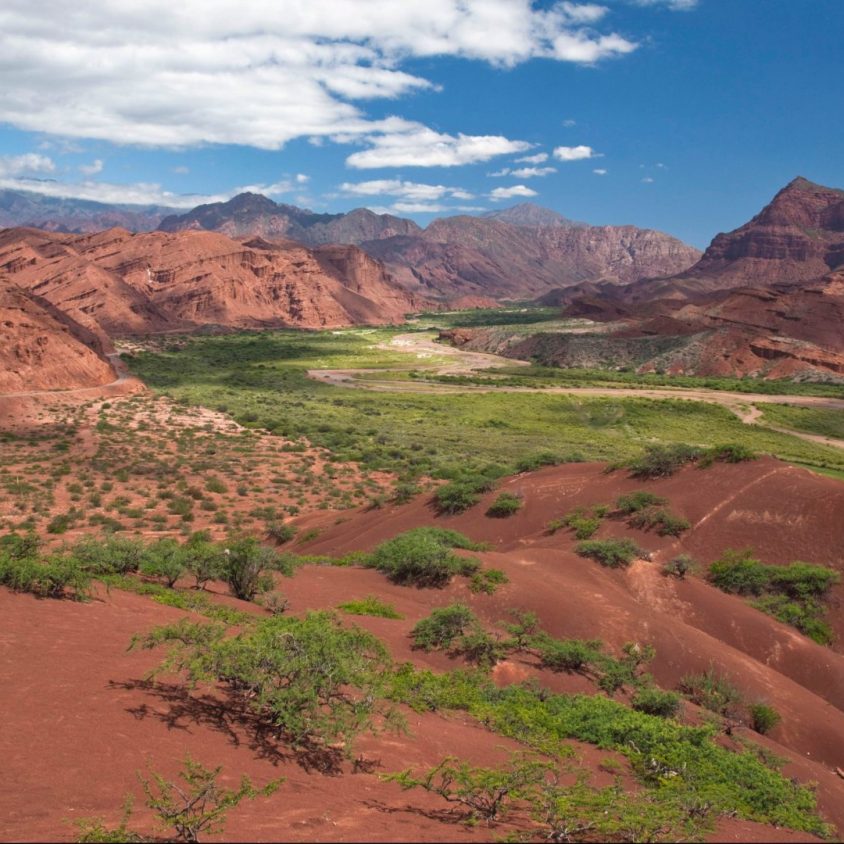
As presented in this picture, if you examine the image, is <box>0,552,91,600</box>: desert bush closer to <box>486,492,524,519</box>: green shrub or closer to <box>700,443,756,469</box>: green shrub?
<box>486,492,524,519</box>: green shrub

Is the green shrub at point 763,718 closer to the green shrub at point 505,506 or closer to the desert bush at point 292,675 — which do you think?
the desert bush at point 292,675

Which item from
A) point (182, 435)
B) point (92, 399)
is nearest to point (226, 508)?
point (182, 435)

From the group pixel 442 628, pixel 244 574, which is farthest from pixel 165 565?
pixel 442 628

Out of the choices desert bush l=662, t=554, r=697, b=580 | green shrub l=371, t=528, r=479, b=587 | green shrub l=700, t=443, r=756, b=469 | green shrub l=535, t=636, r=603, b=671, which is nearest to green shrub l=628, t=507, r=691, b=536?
desert bush l=662, t=554, r=697, b=580

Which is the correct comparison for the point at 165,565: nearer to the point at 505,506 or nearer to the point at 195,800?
the point at 195,800

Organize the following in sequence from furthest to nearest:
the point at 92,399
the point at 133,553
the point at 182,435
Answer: the point at 92,399
the point at 182,435
the point at 133,553

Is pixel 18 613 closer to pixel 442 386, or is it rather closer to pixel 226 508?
pixel 226 508
